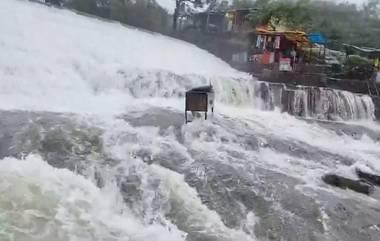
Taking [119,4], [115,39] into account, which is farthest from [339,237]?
[119,4]

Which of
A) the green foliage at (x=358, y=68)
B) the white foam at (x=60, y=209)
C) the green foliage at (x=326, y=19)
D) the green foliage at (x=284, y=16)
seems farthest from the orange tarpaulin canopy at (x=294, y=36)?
the white foam at (x=60, y=209)

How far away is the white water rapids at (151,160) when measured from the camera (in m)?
6.06

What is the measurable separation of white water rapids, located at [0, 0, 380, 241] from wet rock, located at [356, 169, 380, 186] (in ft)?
0.60

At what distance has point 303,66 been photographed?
20.1 meters

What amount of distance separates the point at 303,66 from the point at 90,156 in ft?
46.2

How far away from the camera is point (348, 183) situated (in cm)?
858

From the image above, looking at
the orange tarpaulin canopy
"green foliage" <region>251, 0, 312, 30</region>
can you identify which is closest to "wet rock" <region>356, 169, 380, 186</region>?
the orange tarpaulin canopy

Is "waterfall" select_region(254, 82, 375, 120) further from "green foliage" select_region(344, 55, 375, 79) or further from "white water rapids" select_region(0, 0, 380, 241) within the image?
"green foliage" select_region(344, 55, 375, 79)

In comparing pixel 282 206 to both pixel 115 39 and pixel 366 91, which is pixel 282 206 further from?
pixel 115 39

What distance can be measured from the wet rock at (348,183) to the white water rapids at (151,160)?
17 centimetres

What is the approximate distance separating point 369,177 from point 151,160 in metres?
4.19

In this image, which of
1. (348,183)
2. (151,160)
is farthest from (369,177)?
(151,160)

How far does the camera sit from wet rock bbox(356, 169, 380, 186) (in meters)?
9.21

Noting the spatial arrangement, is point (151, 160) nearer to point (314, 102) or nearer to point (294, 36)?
point (314, 102)
